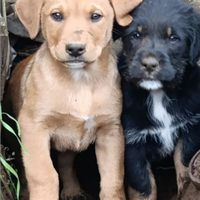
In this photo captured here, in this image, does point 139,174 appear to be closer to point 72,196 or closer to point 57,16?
point 72,196

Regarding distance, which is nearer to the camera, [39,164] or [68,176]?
[39,164]

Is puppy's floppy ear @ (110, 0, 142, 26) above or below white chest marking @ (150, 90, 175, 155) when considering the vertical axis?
above

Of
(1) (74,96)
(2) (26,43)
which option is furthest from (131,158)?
(2) (26,43)

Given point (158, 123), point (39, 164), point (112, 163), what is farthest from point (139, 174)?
point (39, 164)

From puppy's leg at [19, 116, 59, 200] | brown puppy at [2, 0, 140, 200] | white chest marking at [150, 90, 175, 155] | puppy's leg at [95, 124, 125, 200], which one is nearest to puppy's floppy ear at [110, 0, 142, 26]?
brown puppy at [2, 0, 140, 200]

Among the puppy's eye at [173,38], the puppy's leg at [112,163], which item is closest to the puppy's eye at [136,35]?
the puppy's eye at [173,38]

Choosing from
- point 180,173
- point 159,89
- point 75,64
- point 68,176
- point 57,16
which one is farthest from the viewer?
point 68,176

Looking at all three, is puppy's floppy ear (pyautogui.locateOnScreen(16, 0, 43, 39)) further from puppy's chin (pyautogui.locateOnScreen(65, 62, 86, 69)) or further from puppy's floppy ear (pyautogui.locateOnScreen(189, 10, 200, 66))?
puppy's floppy ear (pyautogui.locateOnScreen(189, 10, 200, 66))
